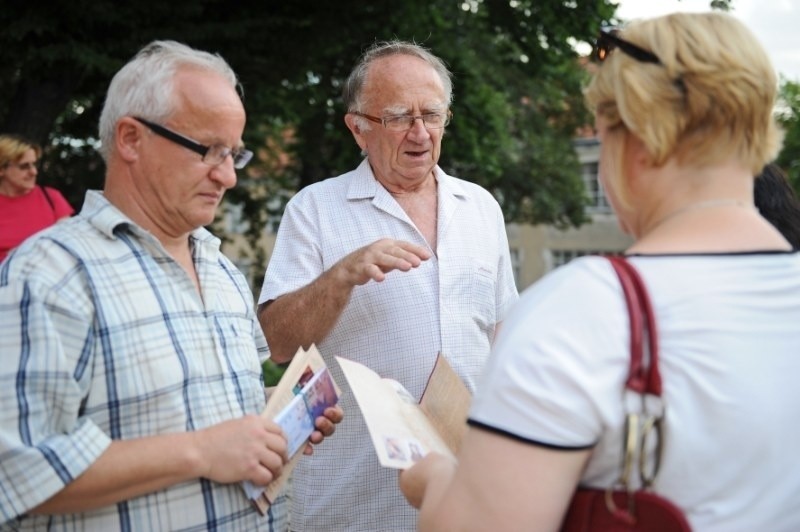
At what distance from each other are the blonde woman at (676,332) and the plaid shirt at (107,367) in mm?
711

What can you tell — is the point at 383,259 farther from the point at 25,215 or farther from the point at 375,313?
the point at 25,215

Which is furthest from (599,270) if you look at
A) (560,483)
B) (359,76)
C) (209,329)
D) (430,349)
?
(359,76)

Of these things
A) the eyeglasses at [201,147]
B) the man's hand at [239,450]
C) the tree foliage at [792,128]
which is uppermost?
the eyeglasses at [201,147]

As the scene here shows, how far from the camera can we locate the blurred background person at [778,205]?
311 centimetres

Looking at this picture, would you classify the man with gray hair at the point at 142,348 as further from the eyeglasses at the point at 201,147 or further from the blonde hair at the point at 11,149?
the blonde hair at the point at 11,149

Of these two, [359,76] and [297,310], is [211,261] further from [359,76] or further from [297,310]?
[359,76]

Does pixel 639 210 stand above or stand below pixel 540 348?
above

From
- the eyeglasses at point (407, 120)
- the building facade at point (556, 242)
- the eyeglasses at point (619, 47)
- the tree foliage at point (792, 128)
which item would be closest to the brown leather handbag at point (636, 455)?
the eyeglasses at point (619, 47)

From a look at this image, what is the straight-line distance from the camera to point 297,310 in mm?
2951

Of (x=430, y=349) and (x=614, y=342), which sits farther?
(x=430, y=349)

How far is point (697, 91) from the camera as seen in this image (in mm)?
1519

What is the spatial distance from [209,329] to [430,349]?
985 mm

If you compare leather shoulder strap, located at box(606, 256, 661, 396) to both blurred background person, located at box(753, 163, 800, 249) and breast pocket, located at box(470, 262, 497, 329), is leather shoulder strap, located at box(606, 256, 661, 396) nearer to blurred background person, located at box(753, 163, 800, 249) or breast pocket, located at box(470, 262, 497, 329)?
breast pocket, located at box(470, 262, 497, 329)

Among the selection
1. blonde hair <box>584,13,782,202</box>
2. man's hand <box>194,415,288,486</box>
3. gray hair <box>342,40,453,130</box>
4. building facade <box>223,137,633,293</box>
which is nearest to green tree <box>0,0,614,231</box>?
gray hair <box>342,40,453,130</box>
